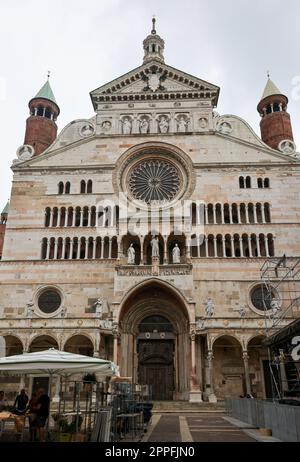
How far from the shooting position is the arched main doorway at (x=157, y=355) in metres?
27.6

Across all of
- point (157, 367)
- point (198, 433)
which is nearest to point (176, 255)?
point (157, 367)

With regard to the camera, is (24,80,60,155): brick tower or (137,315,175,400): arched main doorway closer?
(137,315,175,400): arched main doorway

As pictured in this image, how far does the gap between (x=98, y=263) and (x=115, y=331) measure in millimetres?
5166

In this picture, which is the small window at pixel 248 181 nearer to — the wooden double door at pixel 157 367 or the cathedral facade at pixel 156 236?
the cathedral facade at pixel 156 236

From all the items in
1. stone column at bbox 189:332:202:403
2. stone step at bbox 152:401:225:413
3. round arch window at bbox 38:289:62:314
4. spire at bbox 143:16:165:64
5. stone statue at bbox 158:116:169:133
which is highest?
spire at bbox 143:16:165:64

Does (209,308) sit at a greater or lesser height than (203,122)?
lesser

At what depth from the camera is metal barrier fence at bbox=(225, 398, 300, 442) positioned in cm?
1026

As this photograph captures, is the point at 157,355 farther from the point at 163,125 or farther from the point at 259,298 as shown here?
the point at 163,125

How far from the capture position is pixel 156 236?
29469 millimetres

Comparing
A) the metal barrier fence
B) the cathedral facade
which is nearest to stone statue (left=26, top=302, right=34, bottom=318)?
the cathedral facade

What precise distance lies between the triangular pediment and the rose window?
665cm

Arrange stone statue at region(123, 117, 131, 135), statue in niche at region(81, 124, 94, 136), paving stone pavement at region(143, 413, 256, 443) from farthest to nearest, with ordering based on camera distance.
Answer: statue in niche at region(81, 124, 94, 136), stone statue at region(123, 117, 131, 135), paving stone pavement at region(143, 413, 256, 443)

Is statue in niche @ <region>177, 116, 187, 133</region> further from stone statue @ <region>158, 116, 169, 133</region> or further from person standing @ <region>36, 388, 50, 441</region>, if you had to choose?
person standing @ <region>36, 388, 50, 441</region>

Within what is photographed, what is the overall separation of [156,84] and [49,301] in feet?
65.7
